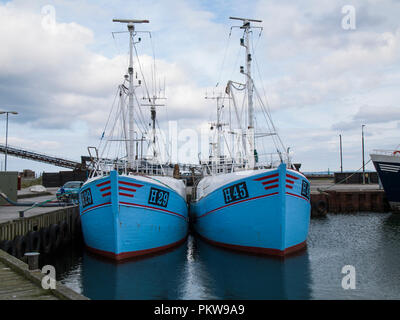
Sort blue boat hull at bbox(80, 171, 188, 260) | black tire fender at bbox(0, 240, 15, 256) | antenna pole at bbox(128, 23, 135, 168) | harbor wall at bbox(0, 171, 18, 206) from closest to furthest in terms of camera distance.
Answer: black tire fender at bbox(0, 240, 15, 256) → blue boat hull at bbox(80, 171, 188, 260) → antenna pole at bbox(128, 23, 135, 168) → harbor wall at bbox(0, 171, 18, 206)

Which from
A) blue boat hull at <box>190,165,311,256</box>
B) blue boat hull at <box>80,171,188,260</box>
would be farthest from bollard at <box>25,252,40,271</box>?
blue boat hull at <box>190,165,311,256</box>

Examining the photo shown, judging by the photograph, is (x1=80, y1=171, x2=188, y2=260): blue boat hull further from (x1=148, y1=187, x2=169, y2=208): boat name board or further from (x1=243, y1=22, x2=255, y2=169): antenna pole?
(x1=243, y1=22, x2=255, y2=169): antenna pole

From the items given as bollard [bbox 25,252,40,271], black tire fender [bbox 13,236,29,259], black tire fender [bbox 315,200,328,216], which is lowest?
black tire fender [bbox 315,200,328,216]

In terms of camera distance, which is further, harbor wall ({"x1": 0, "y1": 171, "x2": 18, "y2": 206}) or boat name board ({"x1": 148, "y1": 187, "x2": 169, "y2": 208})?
harbor wall ({"x1": 0, "y1": 171, "x2": 18, "y2": 206})

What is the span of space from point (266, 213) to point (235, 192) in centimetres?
166

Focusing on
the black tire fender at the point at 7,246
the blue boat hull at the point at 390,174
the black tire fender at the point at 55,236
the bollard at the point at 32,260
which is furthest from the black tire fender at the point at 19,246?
the blue boat hull at the point at 390,174

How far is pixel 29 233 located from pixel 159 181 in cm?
630

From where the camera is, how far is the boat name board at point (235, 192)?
51.6 feet

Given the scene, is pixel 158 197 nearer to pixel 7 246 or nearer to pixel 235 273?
pixel 235 273

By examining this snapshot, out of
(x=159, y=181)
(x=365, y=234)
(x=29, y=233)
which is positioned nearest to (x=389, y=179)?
(x=365, y=234)

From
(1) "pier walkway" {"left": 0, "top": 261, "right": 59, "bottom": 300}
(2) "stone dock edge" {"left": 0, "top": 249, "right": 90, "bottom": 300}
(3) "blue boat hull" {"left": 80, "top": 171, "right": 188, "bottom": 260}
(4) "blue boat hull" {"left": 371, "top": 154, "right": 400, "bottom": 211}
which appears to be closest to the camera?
(2) "stone dock edge" {"left": 0, "top": 249, "right": 90, "bottom": 300}

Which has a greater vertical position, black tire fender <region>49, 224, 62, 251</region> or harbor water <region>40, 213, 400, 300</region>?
black tire fender <region>49, 224, 62, 251</region>

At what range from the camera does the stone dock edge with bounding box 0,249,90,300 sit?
7.14 m

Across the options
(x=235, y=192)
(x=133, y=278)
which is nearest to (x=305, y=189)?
(x=235, y=192)
